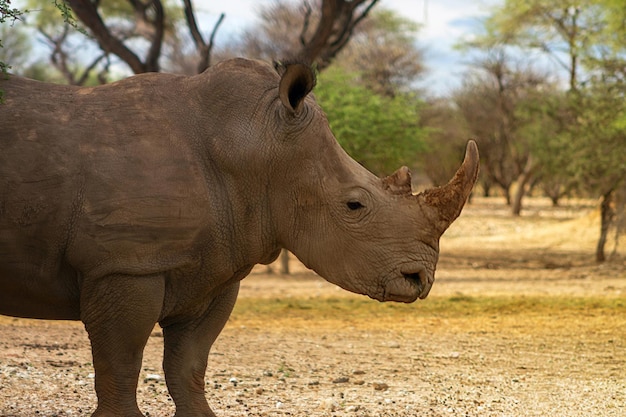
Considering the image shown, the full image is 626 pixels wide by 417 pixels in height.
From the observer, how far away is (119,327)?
4156 millimetres

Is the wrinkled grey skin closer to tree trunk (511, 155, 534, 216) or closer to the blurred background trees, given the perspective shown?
the blurred background trees

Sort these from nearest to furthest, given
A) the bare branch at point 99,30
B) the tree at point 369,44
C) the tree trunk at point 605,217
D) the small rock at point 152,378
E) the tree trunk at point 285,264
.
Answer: the small rock at point 152,378, the bare branch at point 99,30, the tree trunk at point 285,264, the tree trunk at point 605,217, the tree at point 369,44

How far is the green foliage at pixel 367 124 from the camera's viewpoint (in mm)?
18828

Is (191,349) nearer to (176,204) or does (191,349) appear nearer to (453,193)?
(176,204)

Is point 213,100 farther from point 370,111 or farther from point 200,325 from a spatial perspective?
point 370,111

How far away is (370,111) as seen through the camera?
19.6m

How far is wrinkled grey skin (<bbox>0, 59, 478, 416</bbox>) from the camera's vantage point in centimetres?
410

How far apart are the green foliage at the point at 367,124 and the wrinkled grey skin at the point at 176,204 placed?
1369 cm

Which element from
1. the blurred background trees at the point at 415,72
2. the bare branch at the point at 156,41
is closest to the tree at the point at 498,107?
the blurred background trees at the point at 415,72

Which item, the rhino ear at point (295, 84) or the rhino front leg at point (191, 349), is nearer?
the rhino ear at point (295, 84)

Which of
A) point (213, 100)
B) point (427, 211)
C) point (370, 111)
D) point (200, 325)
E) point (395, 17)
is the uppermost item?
point (395, 17)

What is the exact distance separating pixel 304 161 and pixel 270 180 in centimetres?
18

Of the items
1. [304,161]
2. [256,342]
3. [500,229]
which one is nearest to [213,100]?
[304,161]

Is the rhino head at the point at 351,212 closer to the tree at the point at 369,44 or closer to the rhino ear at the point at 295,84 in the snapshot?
the rhino ear at the point at 295,84
